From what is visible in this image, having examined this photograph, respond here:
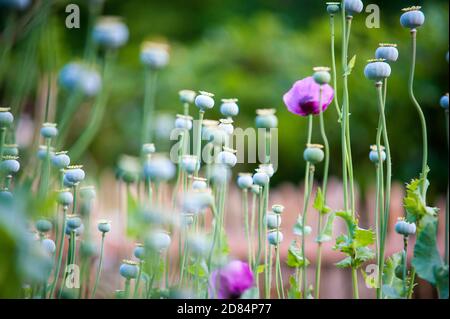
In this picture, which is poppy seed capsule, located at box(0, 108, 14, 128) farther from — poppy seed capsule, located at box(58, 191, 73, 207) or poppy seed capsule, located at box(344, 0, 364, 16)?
poppy seed capsule, located at box(344, 0, 364, 16)

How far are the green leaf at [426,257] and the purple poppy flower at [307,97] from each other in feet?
0.68

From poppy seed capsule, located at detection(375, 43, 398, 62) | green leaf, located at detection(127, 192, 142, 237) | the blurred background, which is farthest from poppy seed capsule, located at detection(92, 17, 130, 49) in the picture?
the blurred background

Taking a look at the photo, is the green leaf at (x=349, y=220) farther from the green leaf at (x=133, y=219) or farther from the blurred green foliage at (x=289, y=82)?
the blurred green foliage at (x=289, y=82)

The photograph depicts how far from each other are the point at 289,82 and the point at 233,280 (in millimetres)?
3440

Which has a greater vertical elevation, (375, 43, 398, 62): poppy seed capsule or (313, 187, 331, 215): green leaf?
(375, 43, 398, 62): poppy seed capsule

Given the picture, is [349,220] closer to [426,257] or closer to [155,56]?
[426,257]

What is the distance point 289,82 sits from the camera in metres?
4.05

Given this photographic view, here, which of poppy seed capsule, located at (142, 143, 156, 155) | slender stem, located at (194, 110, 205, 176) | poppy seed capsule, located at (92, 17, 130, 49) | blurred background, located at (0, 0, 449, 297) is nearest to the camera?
poppy seed capsule, located at (92, 17, 130, 49)

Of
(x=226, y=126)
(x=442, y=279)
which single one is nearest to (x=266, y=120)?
(x=226, y=126)

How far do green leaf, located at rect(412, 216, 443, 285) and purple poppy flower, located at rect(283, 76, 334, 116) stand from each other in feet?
0.68

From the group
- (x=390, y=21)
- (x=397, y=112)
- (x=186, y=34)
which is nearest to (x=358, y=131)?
(x=397, y=112)

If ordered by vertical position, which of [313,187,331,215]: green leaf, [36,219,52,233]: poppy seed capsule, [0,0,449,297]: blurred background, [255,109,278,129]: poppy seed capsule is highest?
[0,0,449,297]: blurred background

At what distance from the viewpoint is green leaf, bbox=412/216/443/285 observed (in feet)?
2.37
